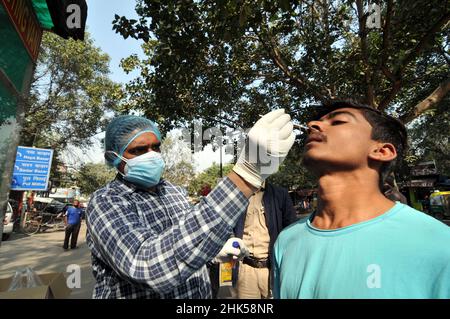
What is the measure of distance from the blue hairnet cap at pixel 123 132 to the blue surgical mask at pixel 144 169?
79 millimetres

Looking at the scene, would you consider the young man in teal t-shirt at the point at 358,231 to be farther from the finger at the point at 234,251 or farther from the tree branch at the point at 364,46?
the tree branch at the point at 364,46

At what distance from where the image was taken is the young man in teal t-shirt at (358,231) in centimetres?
103

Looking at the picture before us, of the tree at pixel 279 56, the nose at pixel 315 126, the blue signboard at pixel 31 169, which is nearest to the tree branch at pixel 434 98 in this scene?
the tree at pixel 279 56

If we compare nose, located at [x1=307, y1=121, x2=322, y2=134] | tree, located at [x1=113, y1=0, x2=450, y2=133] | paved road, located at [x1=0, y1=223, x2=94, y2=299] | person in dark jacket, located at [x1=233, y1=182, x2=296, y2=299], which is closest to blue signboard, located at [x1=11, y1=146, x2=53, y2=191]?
paved road, located at [x1=0, y1=223, x2=94, y2=299]

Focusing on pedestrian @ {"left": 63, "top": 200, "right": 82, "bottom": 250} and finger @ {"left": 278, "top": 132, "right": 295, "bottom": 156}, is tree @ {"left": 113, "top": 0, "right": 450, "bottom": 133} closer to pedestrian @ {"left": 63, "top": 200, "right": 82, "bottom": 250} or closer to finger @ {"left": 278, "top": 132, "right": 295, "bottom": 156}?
finger @ {"left": 278, "top": 132, "right": 295, "bottom": 156}

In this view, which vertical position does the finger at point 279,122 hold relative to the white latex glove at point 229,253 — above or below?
above

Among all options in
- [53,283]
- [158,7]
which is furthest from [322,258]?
[158,7]

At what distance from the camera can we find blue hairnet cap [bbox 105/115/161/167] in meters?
1.87

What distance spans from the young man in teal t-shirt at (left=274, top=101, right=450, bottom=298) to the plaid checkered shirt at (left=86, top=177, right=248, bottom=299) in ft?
1.39

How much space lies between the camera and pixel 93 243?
4.71 ft

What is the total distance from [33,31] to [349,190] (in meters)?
3.53

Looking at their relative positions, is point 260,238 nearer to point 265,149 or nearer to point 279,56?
point 265,149
